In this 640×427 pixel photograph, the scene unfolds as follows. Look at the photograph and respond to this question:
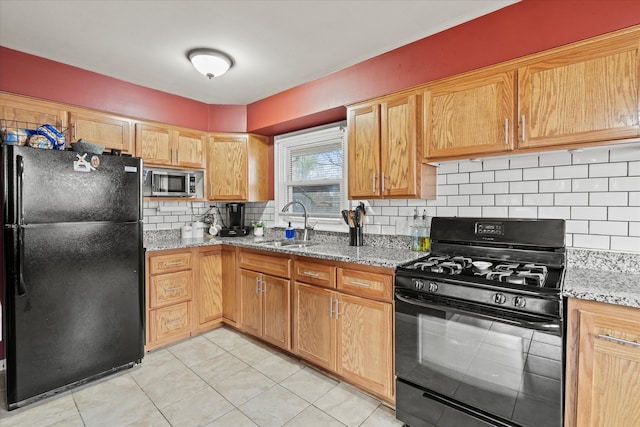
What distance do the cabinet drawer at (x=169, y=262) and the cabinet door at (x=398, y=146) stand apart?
6.30ft

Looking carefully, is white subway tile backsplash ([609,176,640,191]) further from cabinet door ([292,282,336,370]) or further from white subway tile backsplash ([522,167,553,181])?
cabinet door ([292,282,336,370])

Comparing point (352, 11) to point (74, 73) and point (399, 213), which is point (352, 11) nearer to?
point (399, 213)

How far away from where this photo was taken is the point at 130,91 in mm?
3004

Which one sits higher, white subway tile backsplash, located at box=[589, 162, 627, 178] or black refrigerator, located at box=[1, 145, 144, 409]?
white subway tile backsplash, located at box=[589, 162, 627, 178]

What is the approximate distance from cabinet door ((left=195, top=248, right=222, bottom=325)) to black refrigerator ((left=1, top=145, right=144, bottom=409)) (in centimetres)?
62

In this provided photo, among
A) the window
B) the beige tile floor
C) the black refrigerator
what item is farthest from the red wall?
the beige tile floor

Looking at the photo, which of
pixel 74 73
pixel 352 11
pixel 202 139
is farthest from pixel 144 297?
pixel 352 11

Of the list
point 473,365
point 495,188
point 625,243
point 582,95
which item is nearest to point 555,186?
point 495,188

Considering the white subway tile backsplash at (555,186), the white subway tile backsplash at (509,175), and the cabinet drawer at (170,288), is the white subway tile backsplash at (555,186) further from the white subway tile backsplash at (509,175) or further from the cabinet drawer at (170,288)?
the cabinet drawer at (170,288)

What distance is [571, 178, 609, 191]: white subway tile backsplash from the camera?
1.78m

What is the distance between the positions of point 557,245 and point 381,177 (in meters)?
1.16

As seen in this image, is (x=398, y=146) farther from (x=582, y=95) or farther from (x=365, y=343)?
(x=365, y=343)

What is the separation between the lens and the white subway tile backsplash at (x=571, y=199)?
6.04 feet

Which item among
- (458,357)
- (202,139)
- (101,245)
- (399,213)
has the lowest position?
(458,357)
